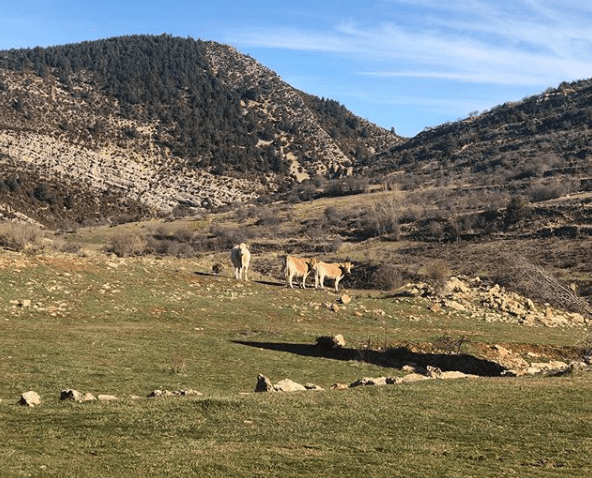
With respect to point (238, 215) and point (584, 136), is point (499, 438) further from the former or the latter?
point (584, 136)

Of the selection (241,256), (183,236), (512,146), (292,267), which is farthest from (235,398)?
(512,146)

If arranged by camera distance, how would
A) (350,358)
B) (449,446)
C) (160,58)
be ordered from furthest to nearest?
(160,58) < (350,358) < (449,446)

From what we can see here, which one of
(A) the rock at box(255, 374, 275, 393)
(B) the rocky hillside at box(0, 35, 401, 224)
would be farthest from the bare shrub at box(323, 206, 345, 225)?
(A) the rock at box(255, 374, 275, 393)

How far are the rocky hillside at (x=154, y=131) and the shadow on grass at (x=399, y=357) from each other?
217 ft

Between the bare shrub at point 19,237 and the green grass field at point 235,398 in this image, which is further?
the bare shrub at point 19,237

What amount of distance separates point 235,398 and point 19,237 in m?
37.7

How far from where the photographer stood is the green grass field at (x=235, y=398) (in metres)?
9.18

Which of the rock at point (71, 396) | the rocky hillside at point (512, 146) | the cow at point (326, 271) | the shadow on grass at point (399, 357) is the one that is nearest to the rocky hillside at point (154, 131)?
the rocky hillside at point (512, 146)

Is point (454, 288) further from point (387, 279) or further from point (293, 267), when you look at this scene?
point (293, 267)

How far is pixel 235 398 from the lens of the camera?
13148mm

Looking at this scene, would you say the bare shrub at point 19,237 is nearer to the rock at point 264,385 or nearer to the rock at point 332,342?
the rock at point 332,342

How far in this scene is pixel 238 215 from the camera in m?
86.4

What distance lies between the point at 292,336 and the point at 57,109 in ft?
361

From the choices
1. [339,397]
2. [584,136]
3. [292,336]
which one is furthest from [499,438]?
[584,136]
